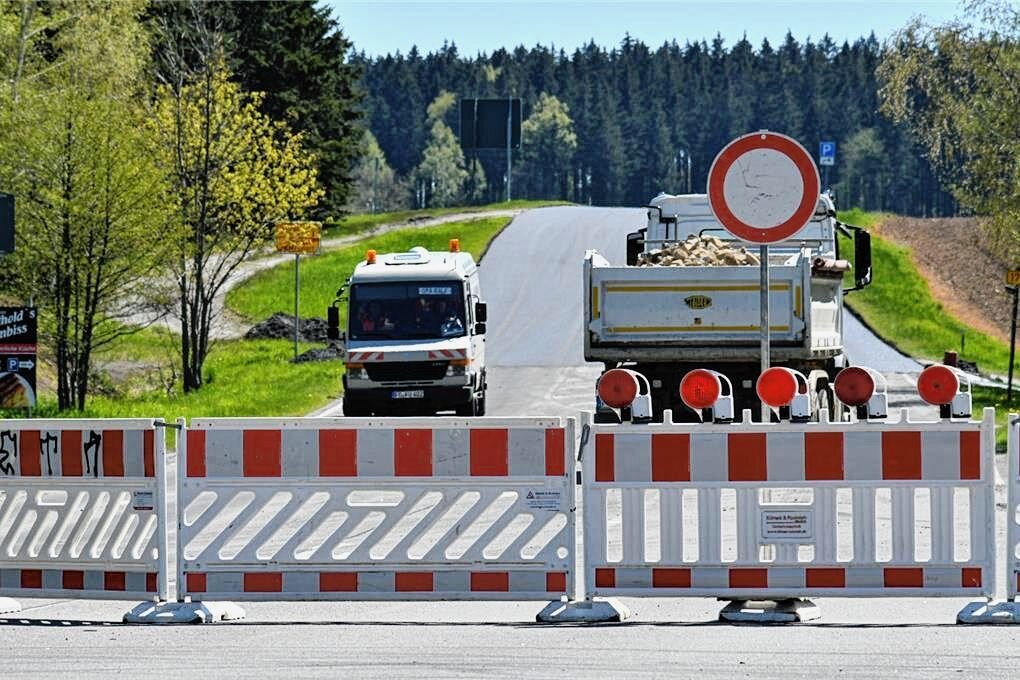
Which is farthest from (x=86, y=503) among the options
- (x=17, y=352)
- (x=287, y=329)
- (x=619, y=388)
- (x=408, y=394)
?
(x=287, y=329)

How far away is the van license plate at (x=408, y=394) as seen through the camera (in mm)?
27422

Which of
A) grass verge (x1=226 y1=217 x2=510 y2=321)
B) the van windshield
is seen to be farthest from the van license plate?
grass verge (x1=226 y1=217 x2=510 y2=321)

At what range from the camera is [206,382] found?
128 ft

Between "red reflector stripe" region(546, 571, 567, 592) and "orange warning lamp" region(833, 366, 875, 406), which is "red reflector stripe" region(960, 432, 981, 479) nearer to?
"orange warning lamp" region(833, 366, 875, 406)

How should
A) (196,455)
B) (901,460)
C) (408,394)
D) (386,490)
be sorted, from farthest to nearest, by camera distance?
(408,394) < (196,455) < (386,490) < (901,460)

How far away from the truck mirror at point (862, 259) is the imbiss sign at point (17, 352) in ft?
34.8

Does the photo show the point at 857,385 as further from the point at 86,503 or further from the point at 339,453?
the point at 86,503

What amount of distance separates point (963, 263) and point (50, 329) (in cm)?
4676

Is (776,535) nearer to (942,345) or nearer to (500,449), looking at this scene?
(500,449)

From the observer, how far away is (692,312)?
1855cm

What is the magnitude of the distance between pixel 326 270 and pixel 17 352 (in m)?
45.1

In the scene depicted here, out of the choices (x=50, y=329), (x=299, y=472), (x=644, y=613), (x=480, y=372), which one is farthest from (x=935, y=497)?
(x=50, y=329)

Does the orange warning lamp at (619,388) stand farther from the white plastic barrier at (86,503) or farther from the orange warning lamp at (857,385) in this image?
the white plastic barrier at (86,503)

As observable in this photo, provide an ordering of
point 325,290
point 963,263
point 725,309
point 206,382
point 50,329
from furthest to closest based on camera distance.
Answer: point 963,263 → point 325,290 → point 206,382 → point 50,329 → point 725,309
